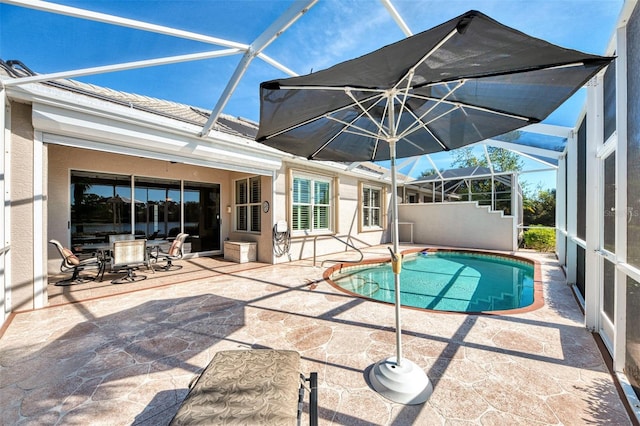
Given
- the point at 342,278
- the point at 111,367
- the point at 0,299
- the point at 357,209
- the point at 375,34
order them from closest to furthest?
1. the point at 111,367
2. the point at 0,299
3. the point at 375,34
4. the point at 342,278
5. the point at 357,209

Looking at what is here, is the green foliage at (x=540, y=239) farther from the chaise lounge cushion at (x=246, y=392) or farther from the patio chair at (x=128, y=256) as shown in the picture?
the patio chair at (x=128, y=256)

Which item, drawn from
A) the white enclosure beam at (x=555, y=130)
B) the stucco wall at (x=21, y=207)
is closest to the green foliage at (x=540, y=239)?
the white enclosure beam at (x=555, y=130)

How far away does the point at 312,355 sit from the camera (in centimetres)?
274

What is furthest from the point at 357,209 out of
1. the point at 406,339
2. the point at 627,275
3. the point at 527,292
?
the point at 627,275

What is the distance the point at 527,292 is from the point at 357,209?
623 cm

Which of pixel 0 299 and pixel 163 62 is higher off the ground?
pixel 163 62

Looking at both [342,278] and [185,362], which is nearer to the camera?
[185,362]

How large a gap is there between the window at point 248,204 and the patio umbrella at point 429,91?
16.8 feet

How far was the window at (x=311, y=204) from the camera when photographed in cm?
841

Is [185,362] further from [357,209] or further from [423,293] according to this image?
[357,209]

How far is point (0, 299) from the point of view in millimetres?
3420

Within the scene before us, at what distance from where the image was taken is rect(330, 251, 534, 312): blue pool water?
16.7 ft

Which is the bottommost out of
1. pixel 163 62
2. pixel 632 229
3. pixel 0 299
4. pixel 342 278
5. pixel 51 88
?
pixel 342 278

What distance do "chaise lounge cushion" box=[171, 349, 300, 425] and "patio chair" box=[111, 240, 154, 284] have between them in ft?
16.9
